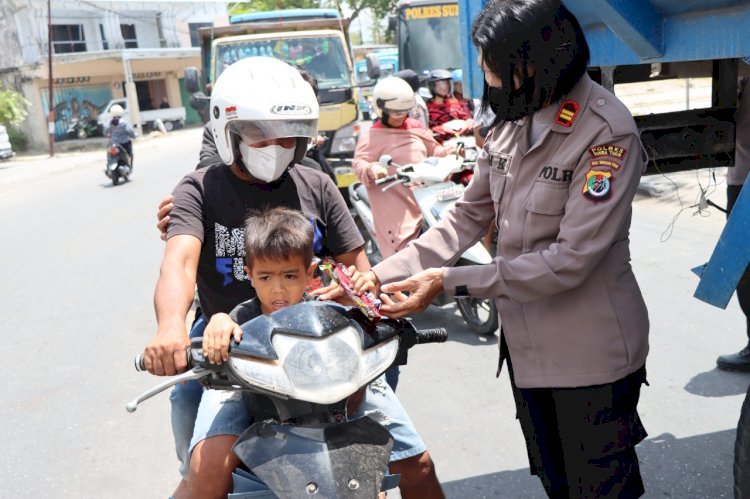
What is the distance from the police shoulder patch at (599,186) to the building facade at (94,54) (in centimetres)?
2731

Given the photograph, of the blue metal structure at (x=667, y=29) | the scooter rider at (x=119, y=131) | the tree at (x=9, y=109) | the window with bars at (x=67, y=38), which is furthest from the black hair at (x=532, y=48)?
the window with bars at (x=67, y=38)

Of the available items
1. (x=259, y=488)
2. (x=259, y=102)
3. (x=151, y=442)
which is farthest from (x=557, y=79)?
(x=151, y=442)

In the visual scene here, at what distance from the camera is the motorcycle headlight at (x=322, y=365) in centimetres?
177

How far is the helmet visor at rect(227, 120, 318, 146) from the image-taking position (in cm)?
232

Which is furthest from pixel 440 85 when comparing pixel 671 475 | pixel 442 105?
pixel 671 475

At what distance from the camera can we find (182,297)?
218cm

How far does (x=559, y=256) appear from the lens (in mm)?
2002

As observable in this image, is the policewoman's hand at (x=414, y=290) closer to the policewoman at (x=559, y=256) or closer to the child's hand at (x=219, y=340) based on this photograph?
the policewoman at (x=559, y=256)

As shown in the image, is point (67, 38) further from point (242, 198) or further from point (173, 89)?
point (242, 198)

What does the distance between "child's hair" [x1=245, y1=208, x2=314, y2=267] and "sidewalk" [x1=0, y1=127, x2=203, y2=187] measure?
1806 centimetres

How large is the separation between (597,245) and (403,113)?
3976 millimetres

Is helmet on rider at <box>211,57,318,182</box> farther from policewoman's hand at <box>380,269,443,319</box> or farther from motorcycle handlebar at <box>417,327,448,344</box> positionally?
motorcycle handlebar at <box>417,327,448,344</box>

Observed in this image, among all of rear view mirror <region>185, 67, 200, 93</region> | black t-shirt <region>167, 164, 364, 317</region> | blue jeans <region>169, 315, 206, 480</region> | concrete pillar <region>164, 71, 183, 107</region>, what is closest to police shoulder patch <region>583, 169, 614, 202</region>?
black t-shirt <region>167, 164, 364, 317</region>

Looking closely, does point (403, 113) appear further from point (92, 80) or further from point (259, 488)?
point (92, 80)
